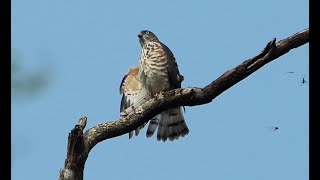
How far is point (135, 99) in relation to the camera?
793 cm

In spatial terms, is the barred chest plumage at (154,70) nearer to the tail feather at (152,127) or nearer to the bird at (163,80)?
the bird at (163,80)

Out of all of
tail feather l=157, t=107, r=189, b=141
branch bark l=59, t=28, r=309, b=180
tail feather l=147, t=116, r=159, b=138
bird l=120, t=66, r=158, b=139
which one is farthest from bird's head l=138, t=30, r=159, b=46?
branch bark l=59, t=28, r=309, b=180

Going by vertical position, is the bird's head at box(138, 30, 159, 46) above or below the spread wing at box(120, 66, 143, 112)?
above

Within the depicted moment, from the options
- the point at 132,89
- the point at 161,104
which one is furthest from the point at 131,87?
the point at 161,104

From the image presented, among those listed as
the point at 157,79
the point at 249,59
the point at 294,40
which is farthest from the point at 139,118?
the point at 157,79

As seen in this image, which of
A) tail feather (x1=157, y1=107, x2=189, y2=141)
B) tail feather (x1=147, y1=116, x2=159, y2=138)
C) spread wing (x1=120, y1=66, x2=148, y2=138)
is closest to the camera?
tail feather (x1=147, y1=116, x2=159, y2=138)

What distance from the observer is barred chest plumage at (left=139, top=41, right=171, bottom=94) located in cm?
773

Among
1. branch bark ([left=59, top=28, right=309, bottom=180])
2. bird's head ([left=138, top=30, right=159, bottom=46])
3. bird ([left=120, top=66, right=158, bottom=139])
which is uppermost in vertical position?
bird's head ([left=138, top=30, right=159, bottom=46])

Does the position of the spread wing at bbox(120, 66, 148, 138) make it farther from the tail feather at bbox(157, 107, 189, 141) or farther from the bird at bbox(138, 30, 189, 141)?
the tail feather at bbox(157, 107, 189, 141)

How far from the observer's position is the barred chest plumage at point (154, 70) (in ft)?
25.4

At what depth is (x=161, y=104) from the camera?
549cm

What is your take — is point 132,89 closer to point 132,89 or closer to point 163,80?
point 132,89

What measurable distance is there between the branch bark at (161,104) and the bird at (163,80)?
6.27ft

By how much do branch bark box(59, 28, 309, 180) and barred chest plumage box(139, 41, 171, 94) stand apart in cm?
214
